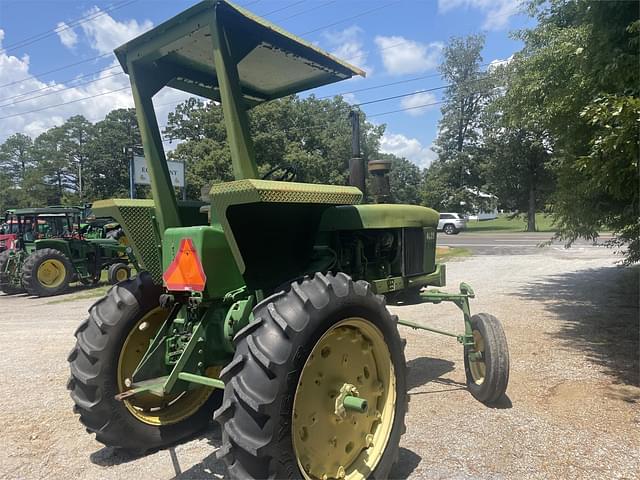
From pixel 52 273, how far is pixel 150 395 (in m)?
11.1

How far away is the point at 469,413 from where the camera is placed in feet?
13.2

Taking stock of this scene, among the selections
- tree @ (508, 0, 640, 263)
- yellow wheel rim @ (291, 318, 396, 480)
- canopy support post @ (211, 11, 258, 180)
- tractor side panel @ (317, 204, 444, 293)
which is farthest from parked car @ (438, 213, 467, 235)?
canopy support post @ (211, 11, 258, 180)

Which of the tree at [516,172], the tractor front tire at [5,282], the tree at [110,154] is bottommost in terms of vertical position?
the tractor front tire at [5,282]

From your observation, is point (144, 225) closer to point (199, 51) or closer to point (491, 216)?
point (199, 51)

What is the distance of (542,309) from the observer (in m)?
8.60

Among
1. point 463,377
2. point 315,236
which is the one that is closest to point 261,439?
point 315,236

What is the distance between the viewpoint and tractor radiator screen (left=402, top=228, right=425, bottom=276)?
440cm

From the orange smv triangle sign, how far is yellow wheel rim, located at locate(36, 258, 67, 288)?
11.4m

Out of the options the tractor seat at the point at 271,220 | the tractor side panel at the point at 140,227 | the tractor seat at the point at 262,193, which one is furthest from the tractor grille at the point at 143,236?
the tractor seat at the point at 262,193

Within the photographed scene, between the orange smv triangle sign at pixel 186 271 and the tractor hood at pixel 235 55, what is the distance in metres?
1.20

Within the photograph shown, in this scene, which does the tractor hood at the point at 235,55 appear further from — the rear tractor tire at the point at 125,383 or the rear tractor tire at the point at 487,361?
the rear tractor tire at the point at 487,361

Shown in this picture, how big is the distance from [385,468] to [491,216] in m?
76.1

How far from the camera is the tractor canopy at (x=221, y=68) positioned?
2713mm

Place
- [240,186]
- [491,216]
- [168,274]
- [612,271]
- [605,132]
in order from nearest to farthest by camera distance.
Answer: [240,186] → [168,274] → [605,132] → [612,271] → [491,216]
